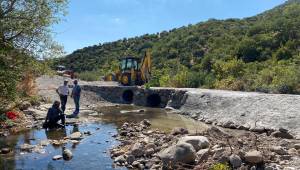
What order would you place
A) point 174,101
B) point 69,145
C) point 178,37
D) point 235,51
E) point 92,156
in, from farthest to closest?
point 178,37
point 235,51
point 174,101
point 69,145
point 92,156

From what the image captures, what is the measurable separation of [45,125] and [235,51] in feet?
120

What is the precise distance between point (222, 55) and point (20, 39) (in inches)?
1563

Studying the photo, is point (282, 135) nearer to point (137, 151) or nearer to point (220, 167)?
point (137, 151)

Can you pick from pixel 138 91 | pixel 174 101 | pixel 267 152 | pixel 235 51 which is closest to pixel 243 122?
pixel 267 152

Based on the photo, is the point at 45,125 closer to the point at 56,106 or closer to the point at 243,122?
the point at 56,106

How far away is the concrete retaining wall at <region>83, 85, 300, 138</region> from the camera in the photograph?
1967 centimetres

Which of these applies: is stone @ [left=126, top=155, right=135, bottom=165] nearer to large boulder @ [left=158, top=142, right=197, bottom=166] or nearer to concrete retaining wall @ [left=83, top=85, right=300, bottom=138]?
large boulder @ [left=158, top=142, right=197, bottom=166]

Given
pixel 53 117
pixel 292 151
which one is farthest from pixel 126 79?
pixel 292 151

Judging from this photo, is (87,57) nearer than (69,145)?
No

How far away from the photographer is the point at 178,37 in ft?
257

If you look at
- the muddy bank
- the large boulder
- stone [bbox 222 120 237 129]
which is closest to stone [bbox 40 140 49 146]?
the muddy bank

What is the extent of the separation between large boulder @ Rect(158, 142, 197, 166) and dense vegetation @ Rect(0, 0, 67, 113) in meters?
6.64

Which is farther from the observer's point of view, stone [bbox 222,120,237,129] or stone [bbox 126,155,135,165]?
stone [bbox 222,120,237,129]

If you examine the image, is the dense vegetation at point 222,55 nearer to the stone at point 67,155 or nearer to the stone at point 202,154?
the stone at point 67,155
